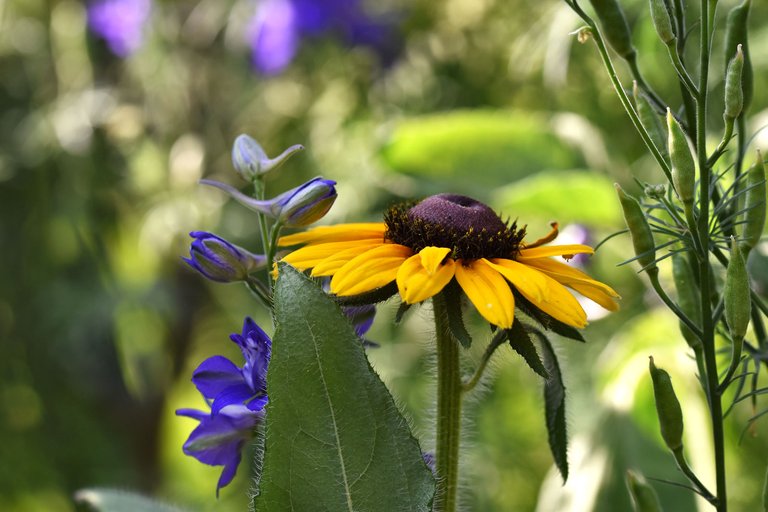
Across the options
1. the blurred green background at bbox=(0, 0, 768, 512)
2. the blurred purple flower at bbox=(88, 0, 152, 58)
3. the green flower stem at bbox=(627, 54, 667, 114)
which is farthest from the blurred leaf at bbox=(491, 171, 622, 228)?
the blurred purple flower at bbox=(88, 0, 152, 58)

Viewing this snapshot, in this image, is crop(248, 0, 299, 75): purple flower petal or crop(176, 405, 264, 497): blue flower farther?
crop(248, 0, 299, 75): purple flower petal

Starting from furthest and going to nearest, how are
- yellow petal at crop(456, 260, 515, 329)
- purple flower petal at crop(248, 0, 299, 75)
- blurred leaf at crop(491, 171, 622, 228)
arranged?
purple flower petal at crop(248, 0, 299, 75) → blurred leaf at crop(491, 171, 622, 228) → yellow petal at crop(456, 260, 515, 329)

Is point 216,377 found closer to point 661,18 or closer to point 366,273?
point 366,273

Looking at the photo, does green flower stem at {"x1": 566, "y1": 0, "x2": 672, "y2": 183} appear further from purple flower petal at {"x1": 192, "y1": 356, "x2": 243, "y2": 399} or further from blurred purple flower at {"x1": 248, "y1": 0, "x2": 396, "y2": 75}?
blurred purple flower at {"x1": 248, "y1": 0, "x2": 396, "y2": 75}

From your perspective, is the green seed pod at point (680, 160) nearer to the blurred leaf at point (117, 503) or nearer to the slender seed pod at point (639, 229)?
the slender seed pod at point (639, 229)

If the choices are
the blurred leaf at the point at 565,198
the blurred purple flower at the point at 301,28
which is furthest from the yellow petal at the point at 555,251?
the blurred purple flower at the point at 301,28

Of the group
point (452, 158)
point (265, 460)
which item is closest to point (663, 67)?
point (452, 158)
